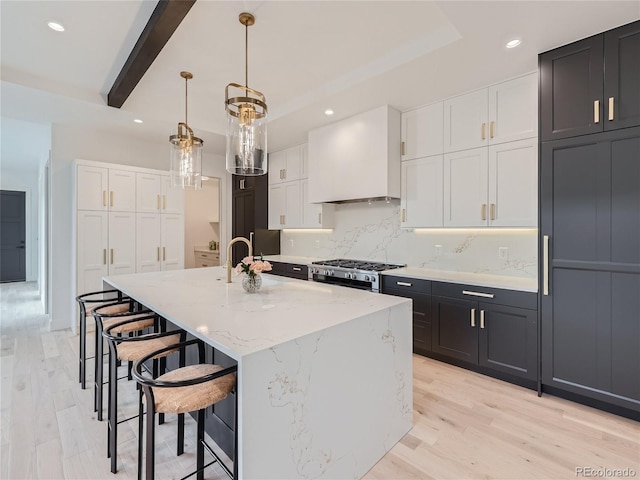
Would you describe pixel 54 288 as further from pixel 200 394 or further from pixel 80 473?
pixel 200 394

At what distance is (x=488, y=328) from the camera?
9.08ft

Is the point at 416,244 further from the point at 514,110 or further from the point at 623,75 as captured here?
the point at 623,75

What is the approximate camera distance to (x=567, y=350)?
2379mm

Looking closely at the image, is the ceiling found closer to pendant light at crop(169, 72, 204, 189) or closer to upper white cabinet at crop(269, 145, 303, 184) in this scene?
pendant light at crop(169, 72, 204, 189)

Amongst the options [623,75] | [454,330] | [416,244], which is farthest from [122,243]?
[623,75]

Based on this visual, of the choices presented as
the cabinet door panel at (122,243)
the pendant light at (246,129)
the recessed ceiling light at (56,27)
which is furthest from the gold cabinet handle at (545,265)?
the cabinet door panel at (122,243)

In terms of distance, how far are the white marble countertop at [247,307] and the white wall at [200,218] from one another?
179 inches

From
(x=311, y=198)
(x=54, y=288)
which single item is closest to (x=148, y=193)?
(x=54, y=288)

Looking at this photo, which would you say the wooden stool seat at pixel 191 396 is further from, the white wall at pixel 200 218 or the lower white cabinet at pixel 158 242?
the white wall at pixel 200 218

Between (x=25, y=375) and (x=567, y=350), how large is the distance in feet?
14.8

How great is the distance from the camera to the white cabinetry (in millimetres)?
4660

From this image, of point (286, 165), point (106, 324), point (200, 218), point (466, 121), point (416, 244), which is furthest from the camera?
point (200, 218)

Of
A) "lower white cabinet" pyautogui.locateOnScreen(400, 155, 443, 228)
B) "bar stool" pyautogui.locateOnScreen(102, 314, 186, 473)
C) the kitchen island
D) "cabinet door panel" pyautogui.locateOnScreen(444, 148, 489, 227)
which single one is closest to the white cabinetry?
"lower white cabinet" pyautogui.locateOnScreen(400, 155, 443, 228)

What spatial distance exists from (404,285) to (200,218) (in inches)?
225
